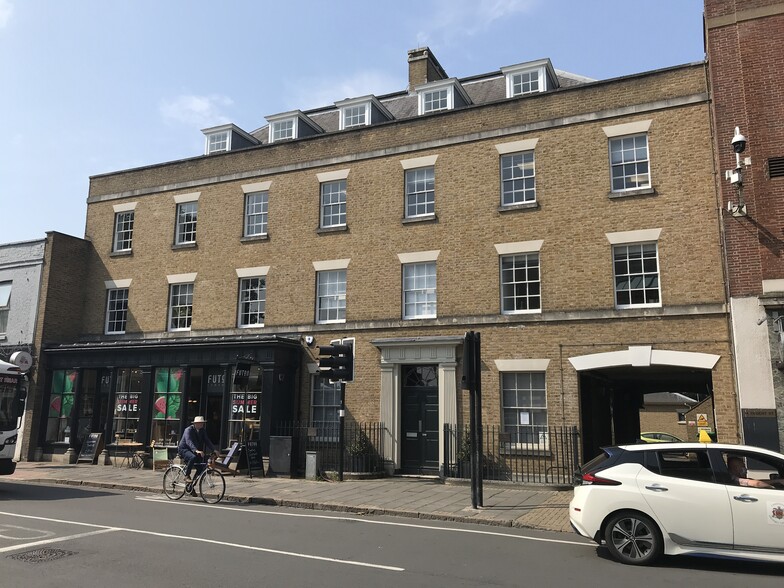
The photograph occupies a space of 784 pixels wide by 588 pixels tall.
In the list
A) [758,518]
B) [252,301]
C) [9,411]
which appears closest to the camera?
[758,518]

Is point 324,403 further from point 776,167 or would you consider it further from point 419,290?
point 776,167

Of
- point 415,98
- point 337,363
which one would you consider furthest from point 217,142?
point 337,363

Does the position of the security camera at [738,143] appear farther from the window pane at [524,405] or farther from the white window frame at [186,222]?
the white window frame at [186,222]

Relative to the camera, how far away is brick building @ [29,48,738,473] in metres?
15.5

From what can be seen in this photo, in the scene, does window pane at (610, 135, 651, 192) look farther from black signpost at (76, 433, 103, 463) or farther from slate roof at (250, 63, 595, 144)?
black signpost at (76, 433, 103, 463)

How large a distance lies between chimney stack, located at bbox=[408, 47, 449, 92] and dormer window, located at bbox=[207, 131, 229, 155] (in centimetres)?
714

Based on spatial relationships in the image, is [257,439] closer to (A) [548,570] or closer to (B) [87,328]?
(B) [87,328]

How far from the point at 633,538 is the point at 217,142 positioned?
19878 mm

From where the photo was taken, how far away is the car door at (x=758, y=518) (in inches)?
285

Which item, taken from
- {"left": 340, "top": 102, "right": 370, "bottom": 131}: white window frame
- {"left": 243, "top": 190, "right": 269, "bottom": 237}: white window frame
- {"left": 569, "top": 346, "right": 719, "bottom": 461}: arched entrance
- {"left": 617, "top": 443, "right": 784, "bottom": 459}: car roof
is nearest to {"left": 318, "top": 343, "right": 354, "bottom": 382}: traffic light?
{"left": 569, "top": 346, "right": 719, "bottom": 461}: arched entrance

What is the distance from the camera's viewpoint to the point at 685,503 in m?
7.57

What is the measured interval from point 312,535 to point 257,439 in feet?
29.7

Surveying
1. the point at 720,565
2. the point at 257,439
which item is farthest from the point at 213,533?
the point at 257,439

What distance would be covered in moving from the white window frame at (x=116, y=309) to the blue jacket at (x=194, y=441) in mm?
10705
